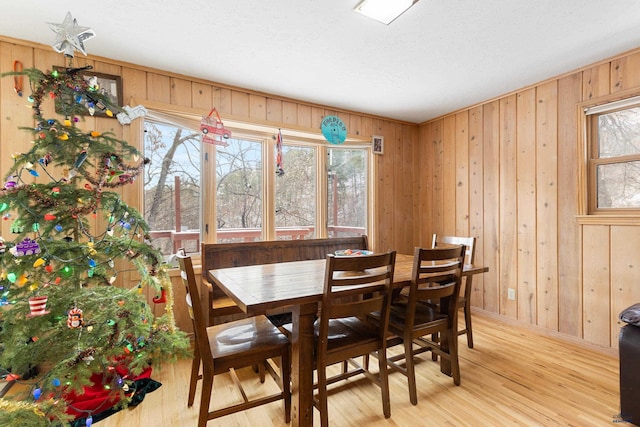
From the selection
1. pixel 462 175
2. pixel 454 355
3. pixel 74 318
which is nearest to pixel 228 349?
pixel 74 318

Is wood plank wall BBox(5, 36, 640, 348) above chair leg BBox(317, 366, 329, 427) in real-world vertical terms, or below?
above

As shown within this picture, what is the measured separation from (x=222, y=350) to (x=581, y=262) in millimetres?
3062

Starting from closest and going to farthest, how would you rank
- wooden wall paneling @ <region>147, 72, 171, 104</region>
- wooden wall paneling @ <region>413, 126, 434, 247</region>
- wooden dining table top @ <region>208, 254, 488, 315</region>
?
wooden dining table top @ <region>208, 254, 488, 315</region>
wooden wall paneling @ <region>147, 72, 171, 104</region>
wooden wall paneling @ <region>413, 126, 434, 247</region>

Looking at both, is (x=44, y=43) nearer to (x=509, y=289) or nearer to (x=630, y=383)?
(x=630, y=383)

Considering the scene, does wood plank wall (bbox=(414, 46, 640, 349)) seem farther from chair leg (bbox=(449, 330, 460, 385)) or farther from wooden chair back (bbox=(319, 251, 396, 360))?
wooden chair back (bbox=(319, 251, 396, 360))

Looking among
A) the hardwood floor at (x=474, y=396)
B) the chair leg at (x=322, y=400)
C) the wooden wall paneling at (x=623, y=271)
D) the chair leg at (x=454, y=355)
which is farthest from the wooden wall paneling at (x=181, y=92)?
the wooden wall paneling at (x=623, y=271)

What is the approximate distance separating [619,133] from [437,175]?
69.6 inches

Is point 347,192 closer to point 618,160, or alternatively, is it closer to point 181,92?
point 181,92

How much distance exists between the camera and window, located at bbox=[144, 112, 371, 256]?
2.81 meters

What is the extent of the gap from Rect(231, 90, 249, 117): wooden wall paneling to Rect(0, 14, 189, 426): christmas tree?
1.23m

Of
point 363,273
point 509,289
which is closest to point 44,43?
point 363,273

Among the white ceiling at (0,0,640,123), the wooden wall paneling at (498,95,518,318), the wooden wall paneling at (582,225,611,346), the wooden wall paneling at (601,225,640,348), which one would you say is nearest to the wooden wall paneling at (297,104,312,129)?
the white ceiling at (0,0,640,123)

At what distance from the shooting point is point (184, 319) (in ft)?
9.02

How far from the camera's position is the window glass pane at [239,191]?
3059 mm
